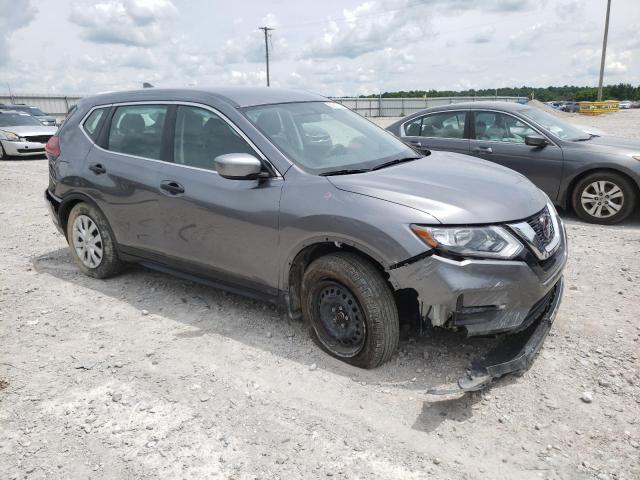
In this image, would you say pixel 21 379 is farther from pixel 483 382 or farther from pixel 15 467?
pixel 483 382

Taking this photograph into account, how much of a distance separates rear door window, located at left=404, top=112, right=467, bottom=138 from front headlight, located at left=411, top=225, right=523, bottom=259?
5.03 meters

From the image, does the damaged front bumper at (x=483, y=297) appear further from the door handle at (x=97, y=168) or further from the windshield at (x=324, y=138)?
the door handle at (x=97, y=168)

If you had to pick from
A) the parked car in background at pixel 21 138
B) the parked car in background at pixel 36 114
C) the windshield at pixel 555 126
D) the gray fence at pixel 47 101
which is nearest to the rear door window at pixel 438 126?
the windshield at pixel 555 126

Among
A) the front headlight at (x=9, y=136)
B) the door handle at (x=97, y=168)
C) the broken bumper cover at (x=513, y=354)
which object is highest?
the door handle at (x=97, y=168)

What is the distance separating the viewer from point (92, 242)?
503 cm

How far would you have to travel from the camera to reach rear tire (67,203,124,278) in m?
4.87

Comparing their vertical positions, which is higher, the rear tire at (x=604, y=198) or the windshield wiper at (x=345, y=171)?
the windshield wiper at (x=345, y=171)

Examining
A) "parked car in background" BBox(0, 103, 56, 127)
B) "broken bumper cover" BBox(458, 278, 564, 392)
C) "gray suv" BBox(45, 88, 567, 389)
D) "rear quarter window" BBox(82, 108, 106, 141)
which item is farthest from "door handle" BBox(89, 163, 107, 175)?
"parked car in background" BBox(0, 103, 56, 127)

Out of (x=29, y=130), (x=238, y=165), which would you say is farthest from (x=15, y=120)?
(x=238, y=165)

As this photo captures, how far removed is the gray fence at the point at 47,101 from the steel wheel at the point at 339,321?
33.7 meters

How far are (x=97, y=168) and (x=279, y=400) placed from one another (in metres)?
2.87

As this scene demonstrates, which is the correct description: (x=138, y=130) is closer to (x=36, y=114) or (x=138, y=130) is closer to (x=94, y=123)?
(x=94, y=123)

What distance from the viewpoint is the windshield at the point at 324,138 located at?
3.66m

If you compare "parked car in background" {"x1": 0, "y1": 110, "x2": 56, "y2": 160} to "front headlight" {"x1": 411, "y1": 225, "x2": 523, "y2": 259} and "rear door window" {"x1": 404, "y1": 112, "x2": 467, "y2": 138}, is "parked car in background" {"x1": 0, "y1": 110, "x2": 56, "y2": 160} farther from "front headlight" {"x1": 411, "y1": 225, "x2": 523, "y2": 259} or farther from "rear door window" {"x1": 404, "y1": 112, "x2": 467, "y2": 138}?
"front headlight" {"x1": 411, "y1": 225, "x2": 523, "y2": 259}
